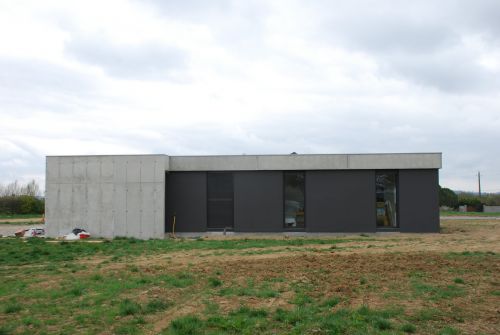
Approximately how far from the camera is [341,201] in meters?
21.8

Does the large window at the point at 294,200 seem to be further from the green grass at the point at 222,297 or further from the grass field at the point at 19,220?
the grass field at the point at 19,220

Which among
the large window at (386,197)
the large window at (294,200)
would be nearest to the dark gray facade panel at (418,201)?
the large window at (386,197)

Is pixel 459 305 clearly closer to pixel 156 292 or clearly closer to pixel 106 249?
pixel 156 292

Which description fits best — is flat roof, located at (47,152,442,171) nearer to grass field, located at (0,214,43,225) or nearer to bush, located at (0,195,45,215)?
grass field, located at (0,214,43,225)

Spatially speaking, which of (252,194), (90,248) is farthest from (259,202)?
(90,248)

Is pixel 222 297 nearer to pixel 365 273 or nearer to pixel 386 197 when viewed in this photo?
pixel 365 273

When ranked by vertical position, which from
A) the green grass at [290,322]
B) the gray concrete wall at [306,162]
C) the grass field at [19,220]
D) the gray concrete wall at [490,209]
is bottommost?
the green grass at [290,322]

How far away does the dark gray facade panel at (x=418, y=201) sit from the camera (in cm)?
2166

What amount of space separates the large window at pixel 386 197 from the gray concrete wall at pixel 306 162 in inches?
26.1

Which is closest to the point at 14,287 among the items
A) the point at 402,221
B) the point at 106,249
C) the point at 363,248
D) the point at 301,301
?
the point at 301,301

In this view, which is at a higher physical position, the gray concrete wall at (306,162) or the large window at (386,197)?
the gray concrete wall at (306,162)

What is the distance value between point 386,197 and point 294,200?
425cm

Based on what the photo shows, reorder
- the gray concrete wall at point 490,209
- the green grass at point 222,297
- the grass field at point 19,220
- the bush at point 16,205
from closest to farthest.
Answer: the green grass at point 222,297, the grass field at point 19,220, the bush at point 16,205, the gray concrete wall at point 490,209

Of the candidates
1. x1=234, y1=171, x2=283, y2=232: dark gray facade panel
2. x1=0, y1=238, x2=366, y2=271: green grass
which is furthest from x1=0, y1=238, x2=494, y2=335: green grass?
x1=234, y1=171, x2=283, y2=232: dark gray facade panel
